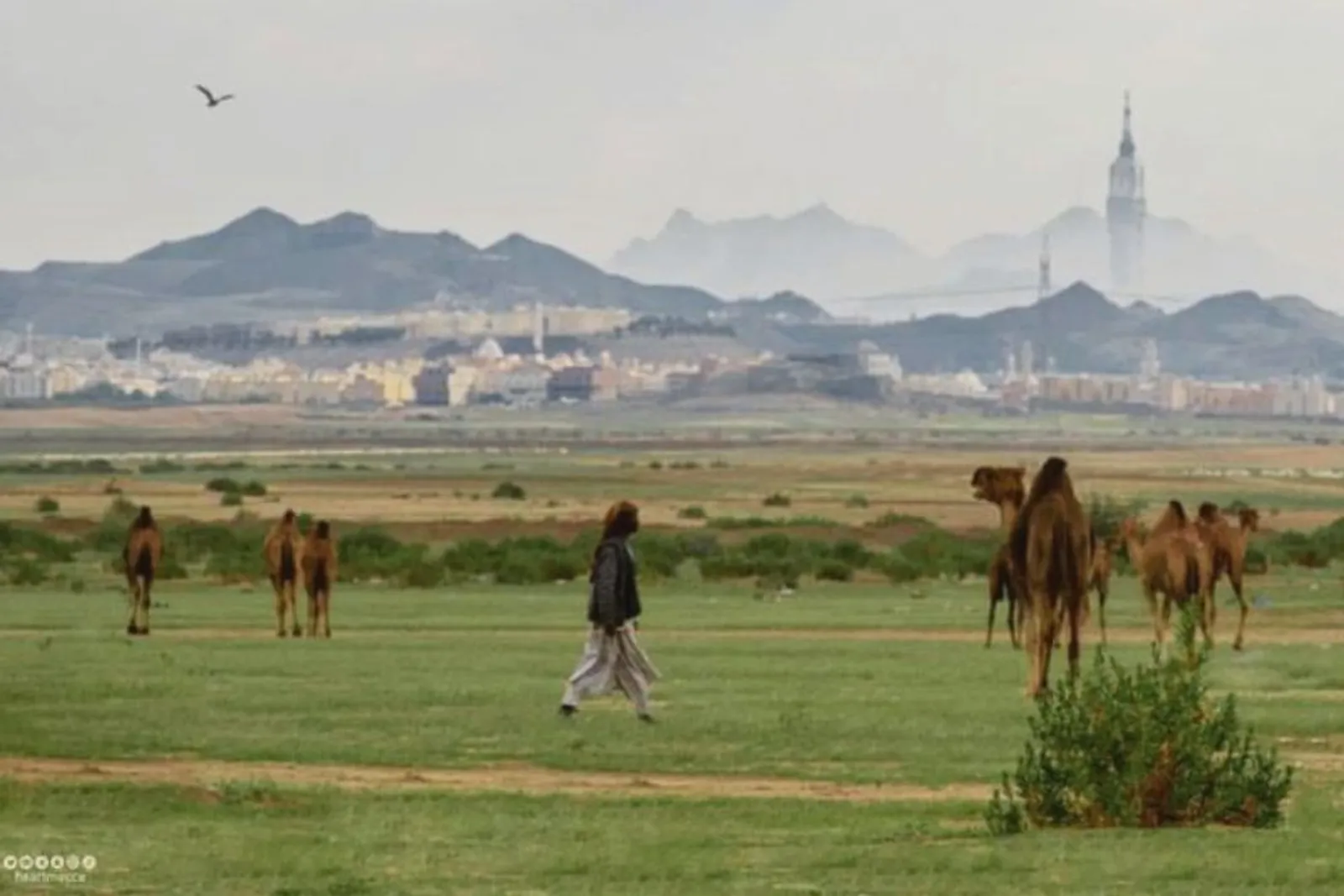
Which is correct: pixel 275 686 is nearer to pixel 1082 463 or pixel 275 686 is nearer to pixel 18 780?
pixel 18 780

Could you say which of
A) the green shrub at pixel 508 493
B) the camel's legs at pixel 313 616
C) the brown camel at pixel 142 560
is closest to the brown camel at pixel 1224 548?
the camel's legs at pixel 313 616

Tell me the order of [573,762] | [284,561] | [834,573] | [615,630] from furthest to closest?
[834,573] < [284,561] < [615,630] < [573,762]

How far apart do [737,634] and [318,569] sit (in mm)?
4086

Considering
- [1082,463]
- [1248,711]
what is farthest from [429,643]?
[1082,463]

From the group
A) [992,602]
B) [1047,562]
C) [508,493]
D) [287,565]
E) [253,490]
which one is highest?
[1047,562]

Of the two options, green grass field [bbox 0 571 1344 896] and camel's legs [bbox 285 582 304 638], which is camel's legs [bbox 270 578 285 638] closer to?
camel's legs [bbox 285 582 304 638]

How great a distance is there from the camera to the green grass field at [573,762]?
16.2 metres

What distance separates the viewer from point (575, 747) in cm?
2302

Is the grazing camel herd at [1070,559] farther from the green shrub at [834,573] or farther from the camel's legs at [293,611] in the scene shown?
the green shrub at [834,573]

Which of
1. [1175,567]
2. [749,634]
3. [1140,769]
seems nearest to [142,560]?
[749,634]

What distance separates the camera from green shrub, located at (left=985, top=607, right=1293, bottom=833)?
1777 centimetres

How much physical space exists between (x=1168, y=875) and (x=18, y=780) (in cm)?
684

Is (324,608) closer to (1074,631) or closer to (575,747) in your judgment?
(1074,631)

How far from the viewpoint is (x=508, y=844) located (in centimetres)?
1741
